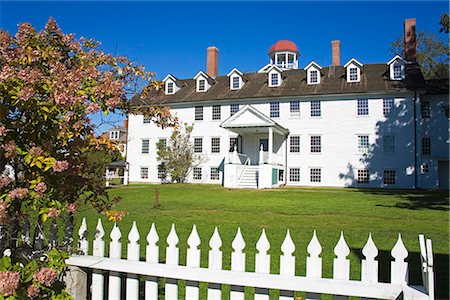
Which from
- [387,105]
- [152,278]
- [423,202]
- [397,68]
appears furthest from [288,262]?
[397,68]

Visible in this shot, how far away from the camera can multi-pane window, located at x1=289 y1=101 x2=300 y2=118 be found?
3173 centimetres

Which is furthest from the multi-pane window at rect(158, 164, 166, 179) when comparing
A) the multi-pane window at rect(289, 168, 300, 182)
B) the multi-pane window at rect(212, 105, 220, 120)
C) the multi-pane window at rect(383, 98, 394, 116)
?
the multi-pane window at rect(383, 98, 394, 116)

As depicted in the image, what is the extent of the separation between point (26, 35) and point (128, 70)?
0.95 metres

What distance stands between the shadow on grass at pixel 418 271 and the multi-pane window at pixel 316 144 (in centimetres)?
2440

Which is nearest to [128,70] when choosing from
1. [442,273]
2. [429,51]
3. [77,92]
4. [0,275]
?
[77,92]

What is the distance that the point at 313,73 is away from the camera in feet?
107

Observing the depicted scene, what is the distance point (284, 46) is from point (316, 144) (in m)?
13.7

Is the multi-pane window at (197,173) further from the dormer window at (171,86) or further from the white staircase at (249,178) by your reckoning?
the dormer window at (171,86)

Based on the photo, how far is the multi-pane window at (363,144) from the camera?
97.5 feet

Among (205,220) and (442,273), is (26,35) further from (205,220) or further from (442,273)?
(205,220)

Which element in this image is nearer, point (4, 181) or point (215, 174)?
point (4, 181)

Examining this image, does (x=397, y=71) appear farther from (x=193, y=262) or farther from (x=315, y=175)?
(x=193, y=262)

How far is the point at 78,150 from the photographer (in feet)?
11.1

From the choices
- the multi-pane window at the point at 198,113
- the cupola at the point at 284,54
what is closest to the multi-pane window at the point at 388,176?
the cupola at the point at 284,54
